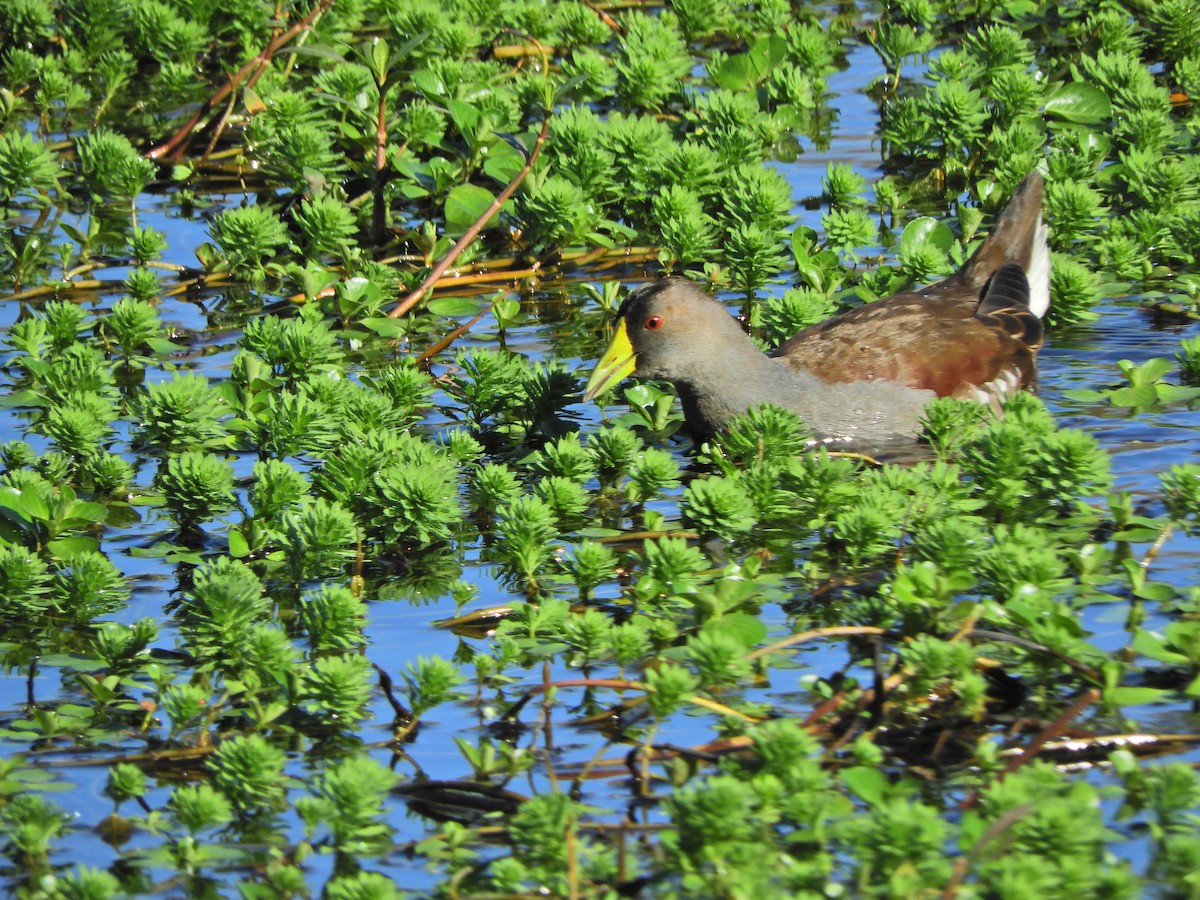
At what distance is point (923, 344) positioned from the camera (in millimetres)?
6957

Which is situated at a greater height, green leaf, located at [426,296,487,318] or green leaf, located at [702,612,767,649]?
green leaf, located at [426,296,487,318]

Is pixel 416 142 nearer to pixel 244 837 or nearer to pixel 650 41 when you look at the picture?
pixel 650 41

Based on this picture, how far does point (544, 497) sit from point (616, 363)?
3.99ft

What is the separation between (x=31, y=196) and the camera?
29.0ft

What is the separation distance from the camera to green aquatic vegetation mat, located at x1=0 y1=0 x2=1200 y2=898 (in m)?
3.99

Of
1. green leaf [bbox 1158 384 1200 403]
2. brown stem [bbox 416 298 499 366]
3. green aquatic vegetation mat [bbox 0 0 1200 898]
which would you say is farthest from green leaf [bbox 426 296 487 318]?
green leaf [bbox 1158 384 1200 403]

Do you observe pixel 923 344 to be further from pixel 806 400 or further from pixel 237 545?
pixel 237 545

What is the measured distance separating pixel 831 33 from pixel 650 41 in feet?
6.05

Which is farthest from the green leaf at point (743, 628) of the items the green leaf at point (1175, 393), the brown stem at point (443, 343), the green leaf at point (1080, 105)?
the green leaf at point (1080, 105)

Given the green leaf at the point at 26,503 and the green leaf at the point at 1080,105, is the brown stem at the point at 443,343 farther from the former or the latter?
the green leaf at the point at 1080,105

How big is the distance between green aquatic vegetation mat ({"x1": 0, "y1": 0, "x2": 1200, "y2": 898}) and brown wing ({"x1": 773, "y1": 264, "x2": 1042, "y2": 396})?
0.37 meters

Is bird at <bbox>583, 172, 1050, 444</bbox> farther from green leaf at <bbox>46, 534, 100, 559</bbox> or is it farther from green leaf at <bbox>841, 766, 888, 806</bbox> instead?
green leaf at <bbox>841, 766, 888, 806</bbox>

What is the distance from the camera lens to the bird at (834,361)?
6.70m

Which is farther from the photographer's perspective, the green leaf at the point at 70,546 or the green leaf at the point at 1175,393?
the green leaf at the point at 1175,393
